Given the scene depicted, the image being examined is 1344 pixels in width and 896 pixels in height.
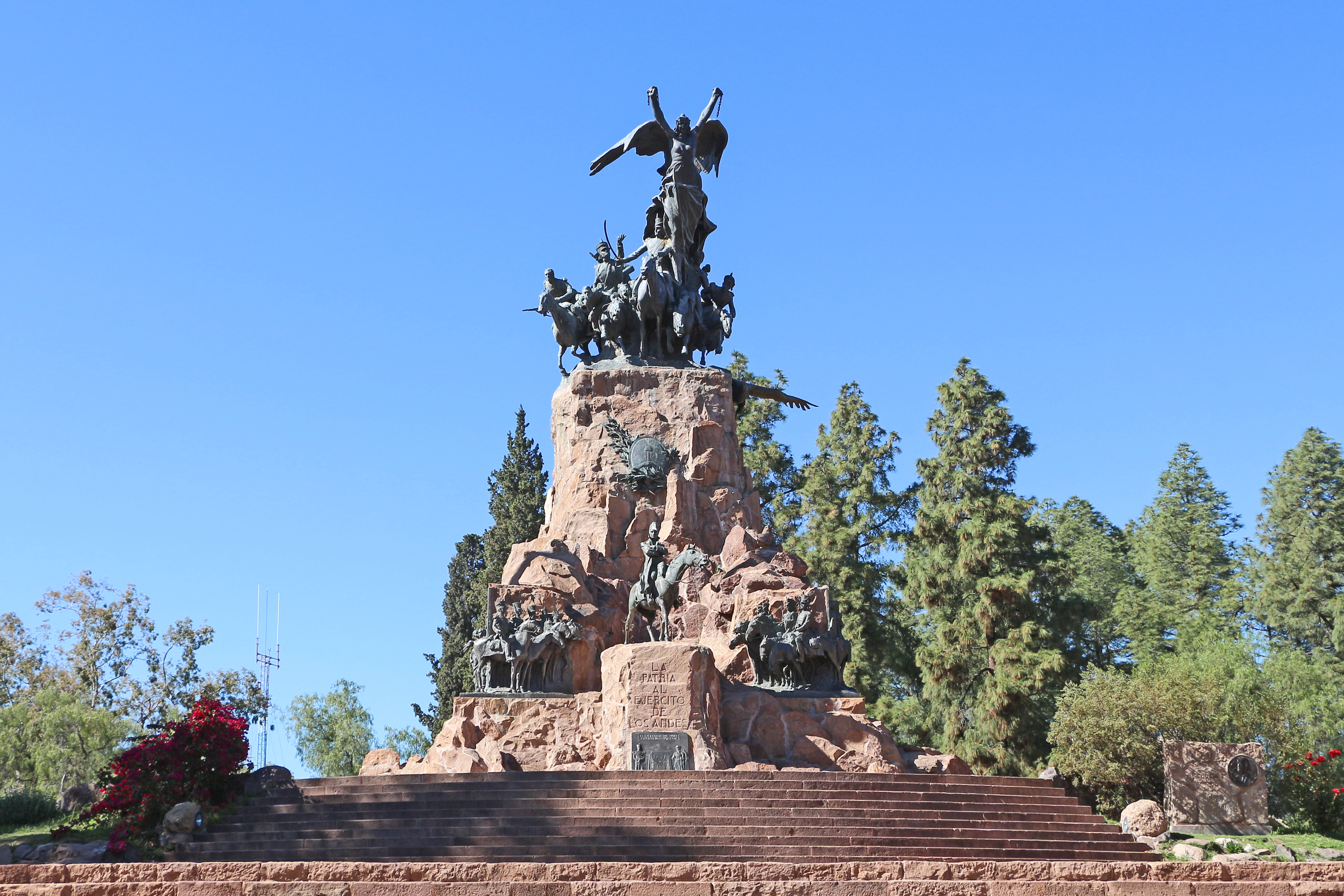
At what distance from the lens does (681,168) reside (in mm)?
31906

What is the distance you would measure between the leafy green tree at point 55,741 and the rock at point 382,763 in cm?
1784

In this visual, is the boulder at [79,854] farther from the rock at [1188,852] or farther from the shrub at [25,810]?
the rock at [1188,852]

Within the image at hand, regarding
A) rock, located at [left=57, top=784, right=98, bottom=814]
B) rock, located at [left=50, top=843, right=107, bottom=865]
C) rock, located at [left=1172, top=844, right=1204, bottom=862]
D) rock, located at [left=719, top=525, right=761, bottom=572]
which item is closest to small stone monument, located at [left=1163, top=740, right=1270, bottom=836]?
rock, located at [left=1172, top=844, right=1204, bottom=862]

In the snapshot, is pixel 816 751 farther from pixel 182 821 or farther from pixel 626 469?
pixel 182 821

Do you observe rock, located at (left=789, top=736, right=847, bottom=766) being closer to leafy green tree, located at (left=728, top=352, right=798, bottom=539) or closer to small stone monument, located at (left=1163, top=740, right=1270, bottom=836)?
small stone monument, located at (left=1163, top=740, right=1270, bottom=836)

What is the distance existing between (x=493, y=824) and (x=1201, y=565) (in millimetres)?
35104

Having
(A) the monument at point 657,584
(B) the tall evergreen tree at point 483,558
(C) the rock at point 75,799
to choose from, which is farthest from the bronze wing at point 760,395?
(C) the rock at point 75,799

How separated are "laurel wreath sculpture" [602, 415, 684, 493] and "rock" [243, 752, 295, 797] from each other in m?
10.1

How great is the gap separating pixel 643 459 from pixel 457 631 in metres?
13.8

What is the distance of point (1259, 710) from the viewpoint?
31.4 meters

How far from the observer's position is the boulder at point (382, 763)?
24.2 m

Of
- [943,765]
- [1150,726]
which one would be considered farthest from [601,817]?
[1150,726]

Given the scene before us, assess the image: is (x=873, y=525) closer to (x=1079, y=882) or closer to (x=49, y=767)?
(x=49, y=767)

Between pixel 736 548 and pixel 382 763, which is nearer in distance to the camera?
pixel 382 763
